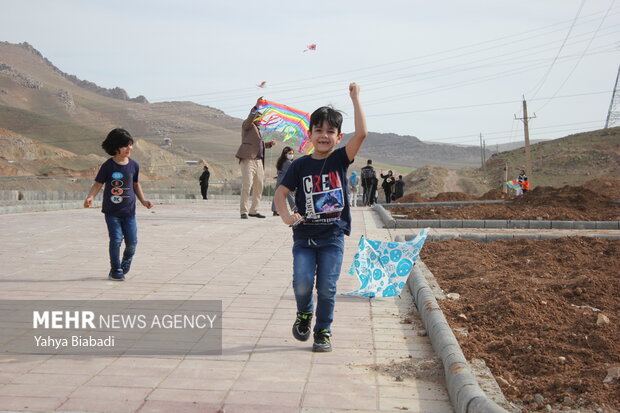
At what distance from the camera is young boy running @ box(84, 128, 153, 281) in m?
8.08

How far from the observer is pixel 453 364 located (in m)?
4.43

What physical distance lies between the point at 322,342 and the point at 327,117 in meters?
1.62

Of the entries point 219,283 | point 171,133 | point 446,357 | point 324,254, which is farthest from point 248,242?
point 171,133

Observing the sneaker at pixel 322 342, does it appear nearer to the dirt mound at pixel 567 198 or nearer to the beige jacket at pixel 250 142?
the beige jacket at pixel 250 142

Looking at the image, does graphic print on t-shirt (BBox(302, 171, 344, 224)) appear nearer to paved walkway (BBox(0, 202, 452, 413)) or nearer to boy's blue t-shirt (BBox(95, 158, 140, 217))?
paved walkway (BBox(0, 202, 452, 413))

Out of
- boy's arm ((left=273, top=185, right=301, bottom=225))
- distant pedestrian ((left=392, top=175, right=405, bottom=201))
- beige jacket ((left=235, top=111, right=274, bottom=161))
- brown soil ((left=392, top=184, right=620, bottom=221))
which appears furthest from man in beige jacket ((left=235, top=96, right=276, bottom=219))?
distant pedestrian ((left=392, top=175, right=405, bottom=201))

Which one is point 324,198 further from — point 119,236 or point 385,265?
point 119,236

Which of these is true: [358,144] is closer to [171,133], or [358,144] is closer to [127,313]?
[127,313]

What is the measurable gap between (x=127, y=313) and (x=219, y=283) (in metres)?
1.73

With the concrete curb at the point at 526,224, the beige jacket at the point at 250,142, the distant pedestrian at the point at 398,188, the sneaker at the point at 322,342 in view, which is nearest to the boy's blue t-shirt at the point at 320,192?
the sneaker at the point at 322,342

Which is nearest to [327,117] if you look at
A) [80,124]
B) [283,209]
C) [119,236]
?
[283,209]

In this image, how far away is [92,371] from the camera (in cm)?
470

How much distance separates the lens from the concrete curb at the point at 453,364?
3.67 metres

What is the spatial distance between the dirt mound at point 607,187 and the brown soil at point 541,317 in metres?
14.3
